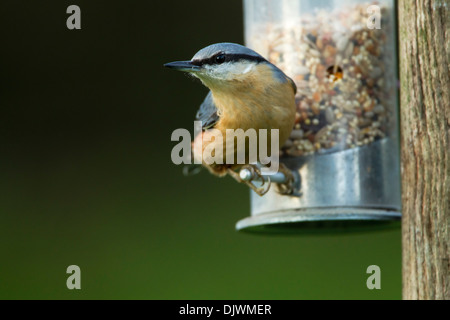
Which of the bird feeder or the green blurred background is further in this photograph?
the green blurred background

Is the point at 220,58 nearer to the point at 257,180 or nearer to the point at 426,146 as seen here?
the point at 257,180

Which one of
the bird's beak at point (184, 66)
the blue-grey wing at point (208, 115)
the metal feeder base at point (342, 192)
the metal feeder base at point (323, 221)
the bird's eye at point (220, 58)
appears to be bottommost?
the metal feeder base at point (323, 221)

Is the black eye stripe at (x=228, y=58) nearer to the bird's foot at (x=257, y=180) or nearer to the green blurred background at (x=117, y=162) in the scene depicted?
the bird's foot at (x=257, y=180)

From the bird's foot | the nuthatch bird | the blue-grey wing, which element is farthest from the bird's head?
the bird's foot

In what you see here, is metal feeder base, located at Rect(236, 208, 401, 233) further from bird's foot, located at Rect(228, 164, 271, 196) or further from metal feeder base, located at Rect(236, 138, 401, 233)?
bird's foot, located at Rect(228, 164, 271, 196)

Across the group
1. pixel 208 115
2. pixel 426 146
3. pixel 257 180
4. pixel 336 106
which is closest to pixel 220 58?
pixel 208 115

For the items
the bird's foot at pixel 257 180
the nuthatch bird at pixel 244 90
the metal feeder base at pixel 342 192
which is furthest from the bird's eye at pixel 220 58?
the metal feeder base at pixel 342 192
